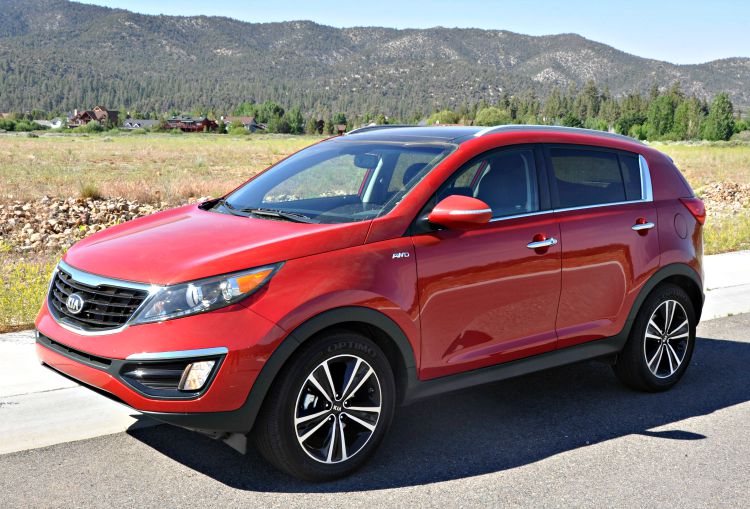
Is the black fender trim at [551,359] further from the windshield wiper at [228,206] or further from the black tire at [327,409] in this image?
the windshield wiper at [228,206]

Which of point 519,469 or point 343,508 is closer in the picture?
point 343,508

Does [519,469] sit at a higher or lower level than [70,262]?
lower

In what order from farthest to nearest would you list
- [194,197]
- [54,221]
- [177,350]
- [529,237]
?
[194,197] → [54,221] → [529,237] → [177,350]

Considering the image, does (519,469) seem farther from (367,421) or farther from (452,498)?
(367,421)

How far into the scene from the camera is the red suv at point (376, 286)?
385 centimetres

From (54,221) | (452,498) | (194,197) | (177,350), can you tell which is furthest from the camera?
(194,197)

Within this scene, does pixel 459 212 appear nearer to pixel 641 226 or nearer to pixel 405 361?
pixel 405 361

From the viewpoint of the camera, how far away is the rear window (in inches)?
209

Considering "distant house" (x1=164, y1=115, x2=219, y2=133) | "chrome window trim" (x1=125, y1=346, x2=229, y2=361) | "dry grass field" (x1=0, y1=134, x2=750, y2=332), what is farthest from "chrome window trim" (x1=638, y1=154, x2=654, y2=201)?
"distant house" (x1=164, y1=115, x2=219, y2=133)

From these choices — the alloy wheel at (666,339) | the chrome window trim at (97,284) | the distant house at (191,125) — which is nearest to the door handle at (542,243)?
the alloy wheel at (666,339)

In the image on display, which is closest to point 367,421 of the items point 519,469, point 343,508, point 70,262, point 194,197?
point 343,508

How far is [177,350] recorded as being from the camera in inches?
148

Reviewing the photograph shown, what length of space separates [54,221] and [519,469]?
14086 millimetres

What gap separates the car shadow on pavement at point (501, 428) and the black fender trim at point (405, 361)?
38 centimetres
